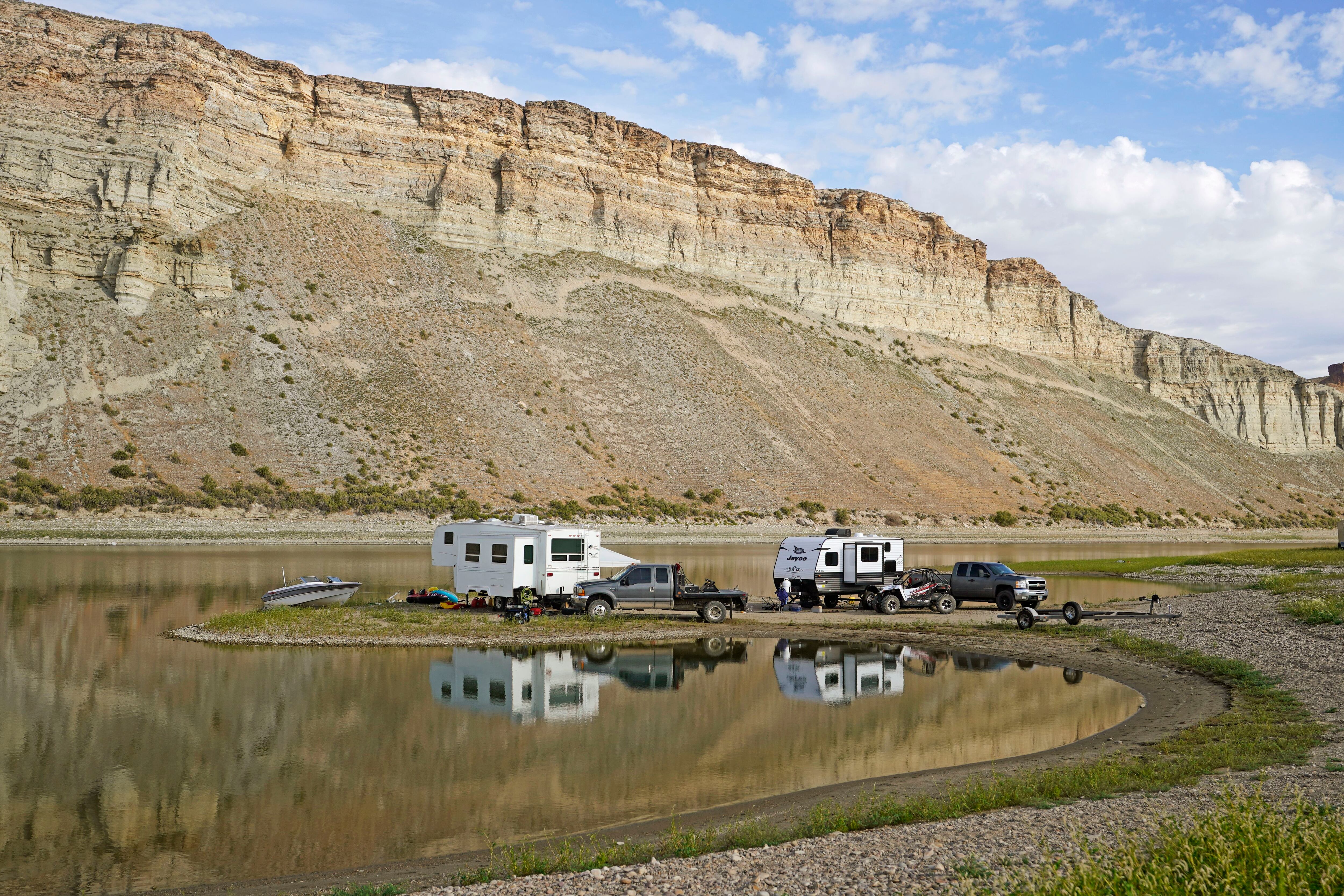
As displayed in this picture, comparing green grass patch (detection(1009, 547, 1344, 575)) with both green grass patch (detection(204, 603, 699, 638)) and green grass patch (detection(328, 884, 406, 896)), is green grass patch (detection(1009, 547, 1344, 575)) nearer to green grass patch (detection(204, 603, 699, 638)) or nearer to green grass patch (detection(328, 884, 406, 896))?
green grass patch (detection(204, 603, 699, 638))

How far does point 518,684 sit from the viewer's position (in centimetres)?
1823

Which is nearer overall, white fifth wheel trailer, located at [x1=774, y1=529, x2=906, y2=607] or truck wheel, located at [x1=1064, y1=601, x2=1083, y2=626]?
truck wheel, located at [x1=1064, y1=601, x2=1083, y2=626]

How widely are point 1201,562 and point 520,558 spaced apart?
37572 mm

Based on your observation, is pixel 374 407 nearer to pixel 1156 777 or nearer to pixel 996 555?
pixel 996 555

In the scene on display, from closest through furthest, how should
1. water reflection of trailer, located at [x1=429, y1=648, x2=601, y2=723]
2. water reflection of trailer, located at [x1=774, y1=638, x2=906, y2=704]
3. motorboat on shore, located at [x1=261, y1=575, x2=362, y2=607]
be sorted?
water reflection of trailer, located at [x1=429, y1=648, x2=601, y2=723]
water reflection of trailer, located at [x1=774, y1=638, x2=906, y2=704]
motorboat on shore, located at [x1=261, y1=575, x2=362, y2=607]

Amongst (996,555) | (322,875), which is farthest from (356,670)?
(996,555)

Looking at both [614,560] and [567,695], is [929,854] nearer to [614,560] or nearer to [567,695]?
[567,695]

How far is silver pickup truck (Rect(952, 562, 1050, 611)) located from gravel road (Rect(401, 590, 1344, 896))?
1921 cm

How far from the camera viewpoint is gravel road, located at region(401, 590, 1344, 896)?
7.36m

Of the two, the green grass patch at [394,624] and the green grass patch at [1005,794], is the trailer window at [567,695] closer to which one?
the green grass patch at [394,624]

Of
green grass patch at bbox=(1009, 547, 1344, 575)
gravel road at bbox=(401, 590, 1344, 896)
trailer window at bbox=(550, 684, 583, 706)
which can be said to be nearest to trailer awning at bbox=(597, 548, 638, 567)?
trailer window at bbox=(550, 684, 583, 706)

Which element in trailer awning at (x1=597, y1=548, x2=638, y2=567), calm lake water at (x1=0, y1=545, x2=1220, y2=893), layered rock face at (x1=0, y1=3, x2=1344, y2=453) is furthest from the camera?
layered rock face at (x1=0, y1=3, x2=1344, y2=453)

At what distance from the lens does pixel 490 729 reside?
1459 cm

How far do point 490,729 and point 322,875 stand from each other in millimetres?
5688
